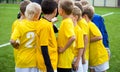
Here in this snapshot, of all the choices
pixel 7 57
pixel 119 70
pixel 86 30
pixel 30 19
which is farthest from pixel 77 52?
pixel 7 57

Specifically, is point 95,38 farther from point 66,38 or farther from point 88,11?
point 66,38

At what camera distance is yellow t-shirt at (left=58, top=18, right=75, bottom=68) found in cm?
443

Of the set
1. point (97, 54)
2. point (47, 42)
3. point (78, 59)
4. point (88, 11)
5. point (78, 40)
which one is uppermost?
point (88, 11)

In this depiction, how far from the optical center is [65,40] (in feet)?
14.7

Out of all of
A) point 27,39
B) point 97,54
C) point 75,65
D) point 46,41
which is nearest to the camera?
point 46,41

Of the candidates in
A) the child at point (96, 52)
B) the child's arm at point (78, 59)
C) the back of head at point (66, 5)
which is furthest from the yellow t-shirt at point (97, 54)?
the back of head at point (66, 5)

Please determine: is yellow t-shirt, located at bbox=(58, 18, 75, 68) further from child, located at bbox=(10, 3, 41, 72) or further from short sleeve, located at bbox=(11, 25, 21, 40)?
short sleeve, located at bbox=(11, 25, 21, 40)

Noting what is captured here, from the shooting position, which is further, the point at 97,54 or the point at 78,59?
the point at 97,54

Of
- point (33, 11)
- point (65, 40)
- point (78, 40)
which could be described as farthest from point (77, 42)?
point (33, 11)

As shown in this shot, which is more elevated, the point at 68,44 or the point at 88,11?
the point at 88,11

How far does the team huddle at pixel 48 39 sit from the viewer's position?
4.21m

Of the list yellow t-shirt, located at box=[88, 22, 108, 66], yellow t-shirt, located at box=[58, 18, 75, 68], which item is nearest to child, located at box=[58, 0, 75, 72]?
yellow t-shirt, located at box=[58, 18, 75, 68]

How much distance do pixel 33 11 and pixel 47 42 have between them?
0.43 metres

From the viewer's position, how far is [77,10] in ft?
15.6
